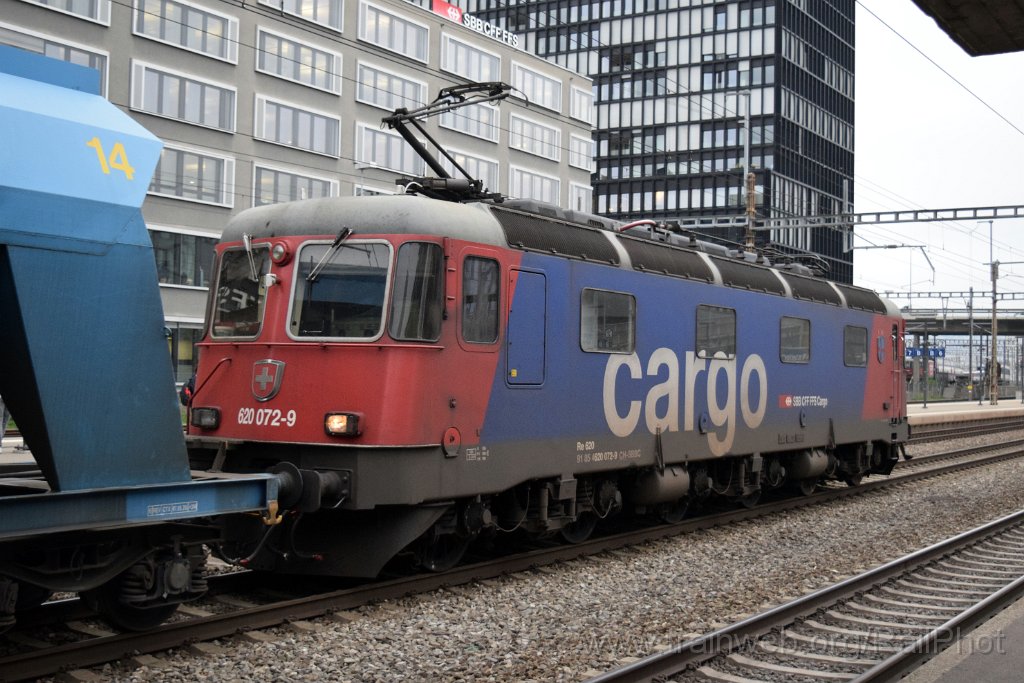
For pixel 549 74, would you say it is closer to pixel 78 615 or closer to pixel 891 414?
pixel 891 414

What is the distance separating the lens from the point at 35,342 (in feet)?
19.4

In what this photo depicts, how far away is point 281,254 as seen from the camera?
9.41 meters

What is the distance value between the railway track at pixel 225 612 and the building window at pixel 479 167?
3879cm

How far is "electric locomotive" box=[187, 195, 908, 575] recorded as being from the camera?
29.1 ft

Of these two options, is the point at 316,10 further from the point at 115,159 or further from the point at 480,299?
the point at 115,159

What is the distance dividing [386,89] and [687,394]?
3539cm

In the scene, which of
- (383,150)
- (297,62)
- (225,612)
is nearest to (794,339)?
(225,612)

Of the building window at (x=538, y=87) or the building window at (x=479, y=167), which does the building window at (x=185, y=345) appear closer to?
the building window at (x=479, y=167)

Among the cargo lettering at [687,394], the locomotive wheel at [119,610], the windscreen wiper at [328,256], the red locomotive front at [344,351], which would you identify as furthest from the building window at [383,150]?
the locomotive wheel at [119,610]

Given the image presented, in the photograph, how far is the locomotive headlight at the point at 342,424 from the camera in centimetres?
872

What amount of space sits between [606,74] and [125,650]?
8432 cm

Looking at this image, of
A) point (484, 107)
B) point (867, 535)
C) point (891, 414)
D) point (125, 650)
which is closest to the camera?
point (125, 650)

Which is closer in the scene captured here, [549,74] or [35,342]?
[35,342]

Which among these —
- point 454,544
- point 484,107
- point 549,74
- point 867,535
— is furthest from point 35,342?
point 549,74
